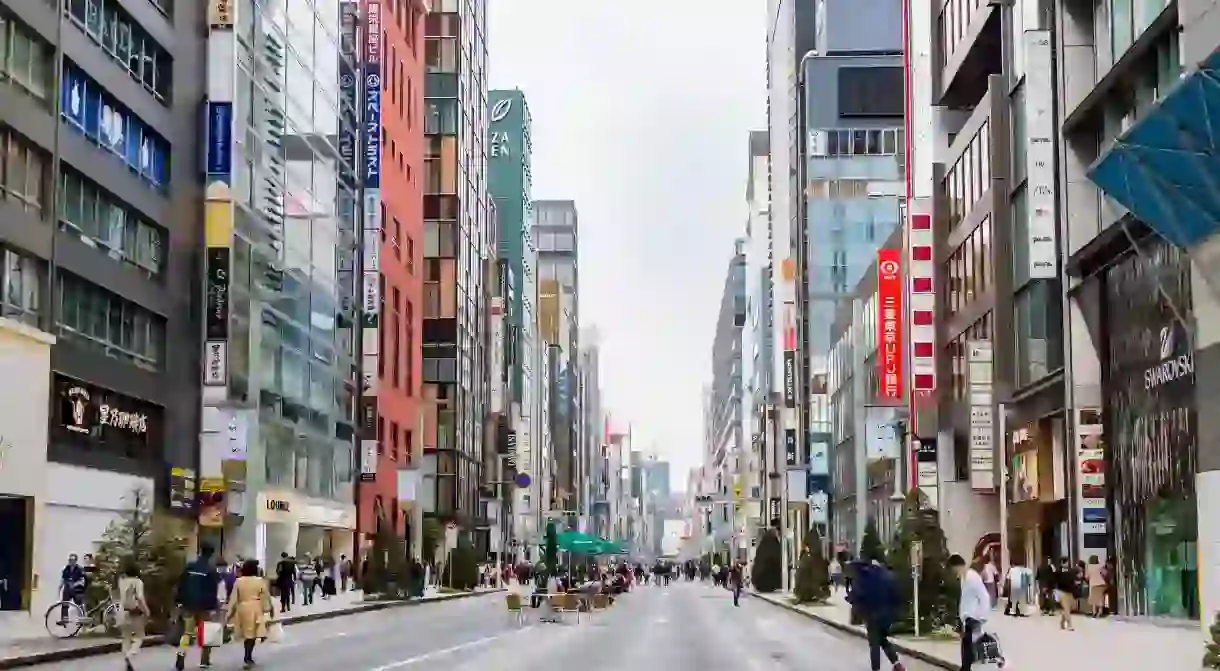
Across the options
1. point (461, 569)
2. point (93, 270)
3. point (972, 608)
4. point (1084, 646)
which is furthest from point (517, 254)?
point (972, 608)

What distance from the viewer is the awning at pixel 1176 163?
2362 cm

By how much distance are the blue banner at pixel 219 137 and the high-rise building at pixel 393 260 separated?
24.5m

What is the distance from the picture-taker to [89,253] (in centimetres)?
4722

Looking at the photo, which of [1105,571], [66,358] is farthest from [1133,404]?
[66,358]

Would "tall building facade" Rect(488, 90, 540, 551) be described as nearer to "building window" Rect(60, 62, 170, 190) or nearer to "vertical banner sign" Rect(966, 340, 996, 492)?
"building window" Rect(60, 62, 170, 190)

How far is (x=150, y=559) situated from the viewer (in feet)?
107

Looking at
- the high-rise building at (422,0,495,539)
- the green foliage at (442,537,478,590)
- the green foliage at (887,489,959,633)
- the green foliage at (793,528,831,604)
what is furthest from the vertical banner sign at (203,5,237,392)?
the high-rise building at (422,0,495,539)

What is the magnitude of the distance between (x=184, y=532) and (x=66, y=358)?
12.8 meters

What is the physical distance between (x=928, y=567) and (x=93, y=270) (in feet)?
86.6

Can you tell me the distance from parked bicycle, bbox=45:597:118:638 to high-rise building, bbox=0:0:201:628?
743 centimetres

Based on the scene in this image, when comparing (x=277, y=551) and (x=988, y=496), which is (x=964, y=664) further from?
(x=277, y=551)

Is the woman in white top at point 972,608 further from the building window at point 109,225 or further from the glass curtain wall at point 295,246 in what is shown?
the glass curtain wall at point 295,246

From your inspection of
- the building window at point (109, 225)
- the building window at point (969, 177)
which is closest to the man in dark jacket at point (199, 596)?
the building window at point (109, 225)

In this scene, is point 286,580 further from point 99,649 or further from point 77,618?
point 99,649
